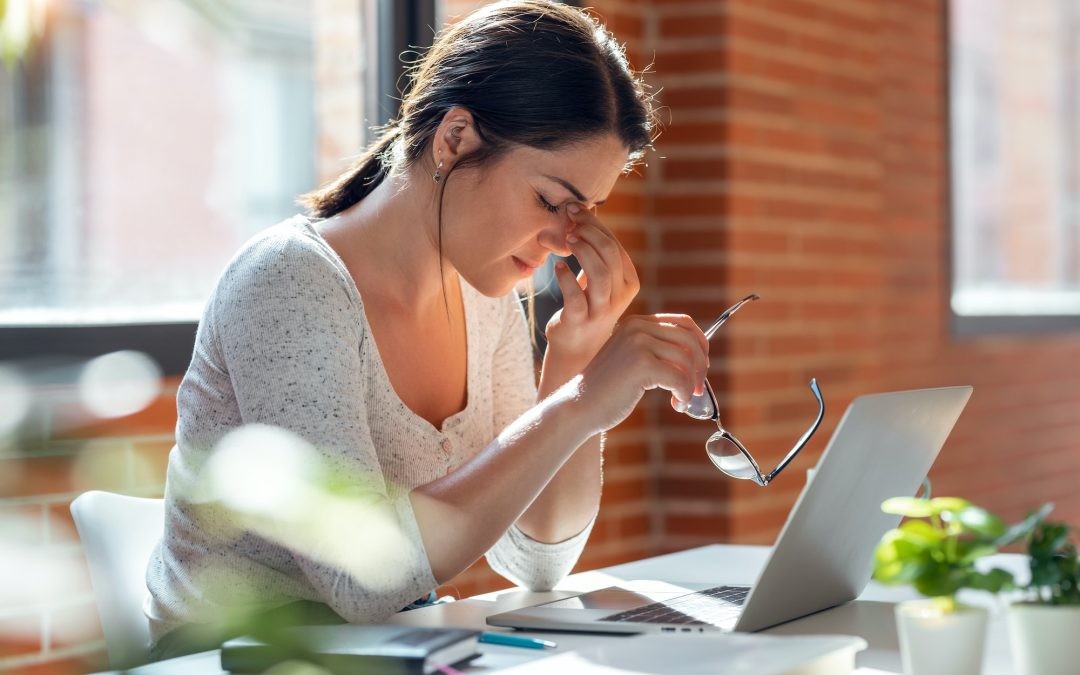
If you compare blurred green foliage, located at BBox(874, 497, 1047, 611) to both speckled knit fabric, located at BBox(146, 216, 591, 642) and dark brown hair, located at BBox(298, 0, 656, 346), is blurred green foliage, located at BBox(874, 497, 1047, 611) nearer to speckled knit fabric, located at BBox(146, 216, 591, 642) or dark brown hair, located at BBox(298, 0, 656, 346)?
speckled knit fabric, located at BBox(146, 216, 591, 642)

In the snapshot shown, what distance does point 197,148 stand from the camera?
2352mm

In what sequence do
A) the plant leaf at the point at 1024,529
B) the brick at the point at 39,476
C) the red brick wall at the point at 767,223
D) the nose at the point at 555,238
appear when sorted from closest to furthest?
the plant leaf at the point at 1024,529 → the nose at the point at 555,238 → the brick at the point at 39,476 → the red brick wall at the point at 767,223

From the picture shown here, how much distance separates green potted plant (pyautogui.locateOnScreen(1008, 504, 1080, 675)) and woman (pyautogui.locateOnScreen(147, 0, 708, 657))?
20.2 inches

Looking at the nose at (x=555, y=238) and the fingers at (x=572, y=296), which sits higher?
the nose at (x=555, y=238)

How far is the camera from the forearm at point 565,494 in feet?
5.66

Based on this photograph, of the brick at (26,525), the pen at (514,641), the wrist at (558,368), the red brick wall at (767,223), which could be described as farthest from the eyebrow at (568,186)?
the red brick wall at (767,223)

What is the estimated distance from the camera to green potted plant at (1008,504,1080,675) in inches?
36.8

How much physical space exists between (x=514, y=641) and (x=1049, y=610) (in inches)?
17.5

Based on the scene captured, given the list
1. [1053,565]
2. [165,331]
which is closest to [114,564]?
[165,331]

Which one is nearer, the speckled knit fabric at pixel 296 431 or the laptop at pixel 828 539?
the laptop at pixel 828 539

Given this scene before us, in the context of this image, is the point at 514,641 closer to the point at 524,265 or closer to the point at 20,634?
Answer: the point at 524,265

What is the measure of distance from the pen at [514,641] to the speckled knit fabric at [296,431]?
0.18 metres

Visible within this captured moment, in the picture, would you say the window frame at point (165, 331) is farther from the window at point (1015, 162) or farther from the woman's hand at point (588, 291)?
the window at point (1015, 162)

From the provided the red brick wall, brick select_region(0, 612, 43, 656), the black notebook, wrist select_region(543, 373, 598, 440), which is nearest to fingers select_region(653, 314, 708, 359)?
wrist select_region(543, 373, 598, 440)
